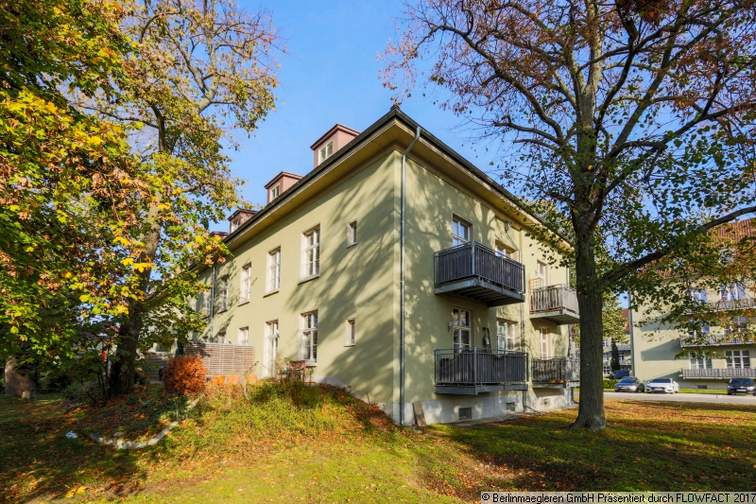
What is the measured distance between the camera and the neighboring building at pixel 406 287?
12.4 meters

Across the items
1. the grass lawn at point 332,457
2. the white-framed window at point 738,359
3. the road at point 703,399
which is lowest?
the road at point 703,399

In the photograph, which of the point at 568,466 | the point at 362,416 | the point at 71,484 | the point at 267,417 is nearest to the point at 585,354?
the point at 568,466

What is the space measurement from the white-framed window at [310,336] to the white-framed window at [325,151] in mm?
5908

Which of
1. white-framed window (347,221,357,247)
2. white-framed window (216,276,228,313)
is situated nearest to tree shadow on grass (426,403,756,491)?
white-framed window (347,221,357,247)

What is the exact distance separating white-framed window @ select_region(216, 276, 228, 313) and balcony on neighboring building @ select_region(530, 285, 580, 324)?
14.7m

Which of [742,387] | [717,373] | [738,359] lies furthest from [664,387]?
[738,359]

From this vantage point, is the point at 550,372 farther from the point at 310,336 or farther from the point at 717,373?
the point at 717,373

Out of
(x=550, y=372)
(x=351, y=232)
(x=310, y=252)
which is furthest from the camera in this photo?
(x=550, y=372)

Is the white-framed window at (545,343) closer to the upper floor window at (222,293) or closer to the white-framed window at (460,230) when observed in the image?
the white-framed window at (460,230)

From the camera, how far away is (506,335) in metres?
16.9

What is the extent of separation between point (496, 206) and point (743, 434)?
9912mm

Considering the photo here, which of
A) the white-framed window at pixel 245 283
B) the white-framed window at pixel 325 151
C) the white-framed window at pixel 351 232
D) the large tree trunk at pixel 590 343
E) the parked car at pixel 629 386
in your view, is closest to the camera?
the large tree trunk at pixel 590 343

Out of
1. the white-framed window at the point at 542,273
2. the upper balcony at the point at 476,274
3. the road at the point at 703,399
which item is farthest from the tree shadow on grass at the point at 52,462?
the road at the point at 703,399

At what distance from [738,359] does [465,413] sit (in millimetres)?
36648
